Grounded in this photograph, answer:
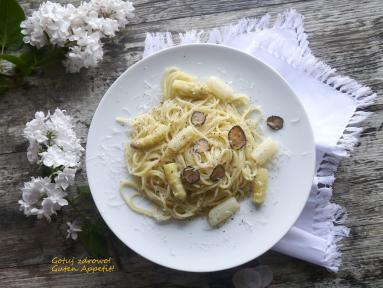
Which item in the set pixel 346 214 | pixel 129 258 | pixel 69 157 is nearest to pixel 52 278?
pixel 129 258

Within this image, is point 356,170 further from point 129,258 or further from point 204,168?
point 129,258

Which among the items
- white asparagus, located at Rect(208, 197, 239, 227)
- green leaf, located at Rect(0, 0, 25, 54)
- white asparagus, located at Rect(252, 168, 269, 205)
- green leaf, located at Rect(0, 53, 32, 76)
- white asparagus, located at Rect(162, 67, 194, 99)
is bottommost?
white asparagus, located at Rect(208, 197, 239, 227)

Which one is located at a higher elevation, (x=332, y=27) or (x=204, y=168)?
(x=332, y=27)

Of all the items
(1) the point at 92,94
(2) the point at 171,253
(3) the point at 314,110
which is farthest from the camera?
(1) the point at 92,94

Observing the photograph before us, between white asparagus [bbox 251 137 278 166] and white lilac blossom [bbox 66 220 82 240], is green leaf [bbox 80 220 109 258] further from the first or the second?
white asparagus [bbox 251 137 278 166]

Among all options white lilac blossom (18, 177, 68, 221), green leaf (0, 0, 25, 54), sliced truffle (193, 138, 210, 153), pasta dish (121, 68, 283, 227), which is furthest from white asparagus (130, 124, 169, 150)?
green leaf (0, 0, 25, 54)

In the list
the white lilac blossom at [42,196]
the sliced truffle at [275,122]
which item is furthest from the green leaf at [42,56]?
the sliced truffle at [275,122]
